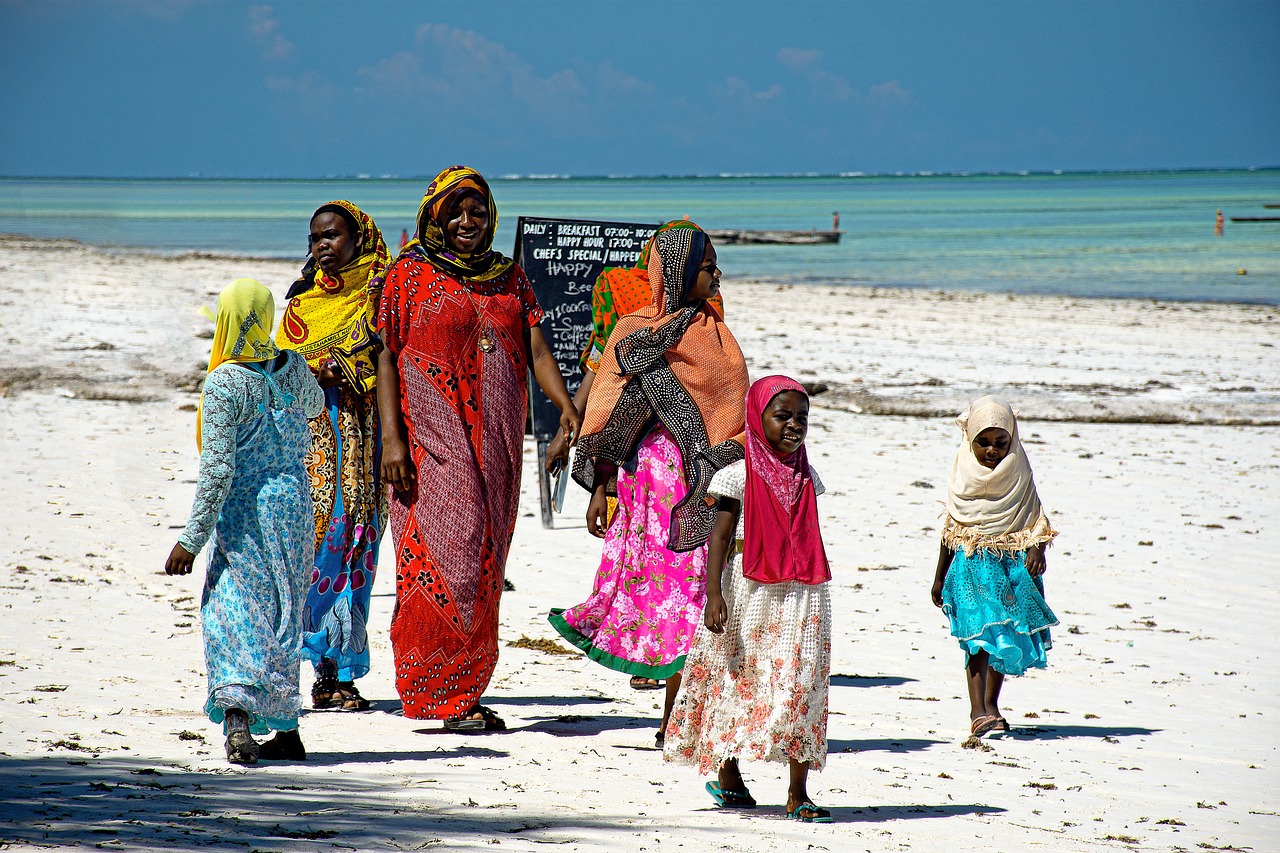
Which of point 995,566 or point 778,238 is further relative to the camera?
point 778,238

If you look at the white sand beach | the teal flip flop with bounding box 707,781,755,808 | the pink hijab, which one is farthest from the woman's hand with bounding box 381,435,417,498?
the teal flip flop with bounding box 707,781,755,808

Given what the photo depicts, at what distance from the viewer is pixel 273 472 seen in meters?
4.50

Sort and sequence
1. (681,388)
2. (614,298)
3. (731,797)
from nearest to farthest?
(731,797) < (681,388) < (614,298)

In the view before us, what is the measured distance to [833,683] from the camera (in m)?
6.00

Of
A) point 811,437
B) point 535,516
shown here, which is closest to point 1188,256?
point 811,437

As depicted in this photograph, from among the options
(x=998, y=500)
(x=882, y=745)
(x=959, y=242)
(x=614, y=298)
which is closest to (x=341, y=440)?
(x=614, y=298)

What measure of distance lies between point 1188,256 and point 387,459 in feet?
116

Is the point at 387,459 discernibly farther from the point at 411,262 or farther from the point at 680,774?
the point at 680,774

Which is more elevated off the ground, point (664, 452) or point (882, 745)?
point (664, 452)

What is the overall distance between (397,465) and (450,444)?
0.73 feet

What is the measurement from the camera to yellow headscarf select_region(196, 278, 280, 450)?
4406mm

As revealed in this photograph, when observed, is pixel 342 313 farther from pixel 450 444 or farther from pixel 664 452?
pixel 664 452

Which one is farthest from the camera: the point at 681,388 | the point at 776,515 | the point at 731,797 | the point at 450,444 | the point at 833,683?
the point at 833,683

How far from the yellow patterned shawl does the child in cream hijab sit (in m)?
2.53
